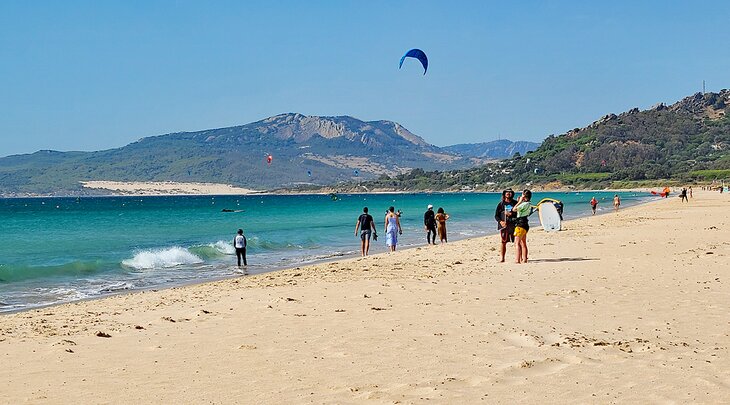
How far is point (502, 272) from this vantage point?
13633 millimetres

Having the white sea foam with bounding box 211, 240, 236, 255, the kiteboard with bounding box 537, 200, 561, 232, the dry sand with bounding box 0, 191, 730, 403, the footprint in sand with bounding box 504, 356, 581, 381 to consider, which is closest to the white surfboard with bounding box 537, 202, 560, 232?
the kiteboard with bounding box 537, 200, 561, 232

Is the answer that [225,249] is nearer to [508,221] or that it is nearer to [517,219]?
[508,221]

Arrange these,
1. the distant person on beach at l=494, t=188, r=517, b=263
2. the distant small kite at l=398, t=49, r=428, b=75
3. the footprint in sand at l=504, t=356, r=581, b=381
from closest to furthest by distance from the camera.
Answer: the footprint in sand at l=504, t=356, r=581, b=381 → the distant person on beach at l=494, t=188, r=517, b=263 → the distant small kite at l=398, t=49, r=428, b=75

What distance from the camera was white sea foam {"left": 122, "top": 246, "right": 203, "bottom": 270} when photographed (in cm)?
2200

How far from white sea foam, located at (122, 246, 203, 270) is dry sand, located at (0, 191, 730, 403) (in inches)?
353

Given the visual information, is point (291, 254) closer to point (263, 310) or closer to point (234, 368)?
point (263, 310)

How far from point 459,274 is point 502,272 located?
78 centimetres

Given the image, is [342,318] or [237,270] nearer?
[342,318]

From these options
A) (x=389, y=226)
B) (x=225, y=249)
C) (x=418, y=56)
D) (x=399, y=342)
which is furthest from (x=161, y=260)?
(x=399, y=342)

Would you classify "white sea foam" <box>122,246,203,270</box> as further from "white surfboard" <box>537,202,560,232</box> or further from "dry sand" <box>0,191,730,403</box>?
"white surfboard" <box>537,202,560,232</box>

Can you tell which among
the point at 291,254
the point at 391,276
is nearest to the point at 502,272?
the point at 391,276

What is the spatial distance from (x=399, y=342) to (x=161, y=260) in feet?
55.1

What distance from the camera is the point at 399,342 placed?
25.0ft

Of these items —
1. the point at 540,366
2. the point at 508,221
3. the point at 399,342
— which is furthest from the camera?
the point at 508,221
